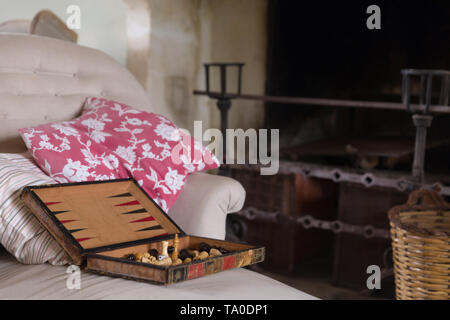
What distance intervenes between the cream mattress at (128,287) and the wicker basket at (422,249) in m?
0.79

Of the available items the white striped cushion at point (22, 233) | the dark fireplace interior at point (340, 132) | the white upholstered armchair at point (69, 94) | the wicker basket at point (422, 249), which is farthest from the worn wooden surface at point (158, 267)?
the dark fireplace interior at point (340, 132)

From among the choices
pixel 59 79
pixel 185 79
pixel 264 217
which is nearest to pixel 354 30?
pixel 185 79

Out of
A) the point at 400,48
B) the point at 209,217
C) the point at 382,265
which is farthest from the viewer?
the point at 400,48

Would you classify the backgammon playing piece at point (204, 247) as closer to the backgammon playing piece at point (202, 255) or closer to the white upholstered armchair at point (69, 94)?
the backgammon playing piece at point (202, 255)

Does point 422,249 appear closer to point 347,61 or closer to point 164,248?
point 164,248

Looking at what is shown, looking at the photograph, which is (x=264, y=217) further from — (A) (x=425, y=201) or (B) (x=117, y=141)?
(B) (x=117, y=141)

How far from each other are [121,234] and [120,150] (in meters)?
0.30

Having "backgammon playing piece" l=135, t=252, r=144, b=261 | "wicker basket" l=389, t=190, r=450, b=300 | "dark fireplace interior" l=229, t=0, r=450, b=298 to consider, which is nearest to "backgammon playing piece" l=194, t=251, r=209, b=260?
"backgammon playing piece" l=135, t=252, r=144, b=261

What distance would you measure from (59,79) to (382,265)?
65.5 inches

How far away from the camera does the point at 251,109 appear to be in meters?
3.19

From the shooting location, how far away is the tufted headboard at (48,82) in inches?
58.1

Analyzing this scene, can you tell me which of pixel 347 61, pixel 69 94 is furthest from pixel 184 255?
pixel 347 61

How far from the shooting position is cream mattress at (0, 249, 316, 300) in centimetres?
94

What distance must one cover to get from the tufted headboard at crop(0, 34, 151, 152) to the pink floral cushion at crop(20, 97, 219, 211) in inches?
5.3
